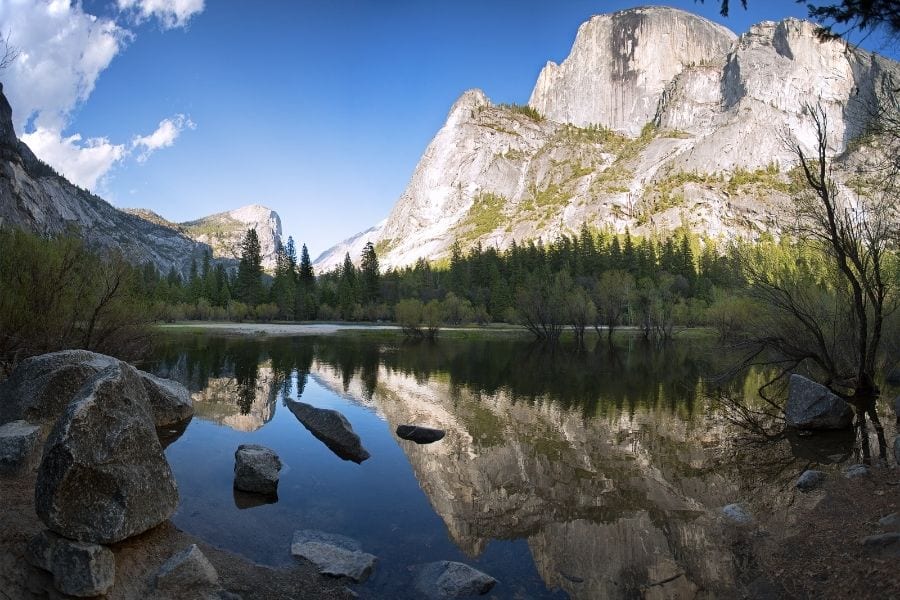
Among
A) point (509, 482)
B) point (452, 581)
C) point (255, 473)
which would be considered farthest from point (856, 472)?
point (255, 473)

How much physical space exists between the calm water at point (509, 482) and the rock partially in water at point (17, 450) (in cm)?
307

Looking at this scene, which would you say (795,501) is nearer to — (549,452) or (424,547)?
(549,452)

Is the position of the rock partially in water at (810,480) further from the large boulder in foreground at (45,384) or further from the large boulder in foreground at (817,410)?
the large boulder in foreground at (45,384)

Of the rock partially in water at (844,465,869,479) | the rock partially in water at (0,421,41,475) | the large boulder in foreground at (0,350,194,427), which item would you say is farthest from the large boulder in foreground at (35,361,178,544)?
the rock partially in water at (844,465,869,479)

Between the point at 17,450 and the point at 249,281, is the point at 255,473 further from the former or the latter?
the point at 249,281

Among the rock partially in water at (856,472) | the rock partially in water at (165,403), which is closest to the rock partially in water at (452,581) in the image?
the rock partially in water at (856,472)

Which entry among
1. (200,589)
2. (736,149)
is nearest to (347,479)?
(200,589)

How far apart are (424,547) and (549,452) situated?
22.9 ft

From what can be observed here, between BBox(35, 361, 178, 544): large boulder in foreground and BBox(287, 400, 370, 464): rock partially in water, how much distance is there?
22.7 feet

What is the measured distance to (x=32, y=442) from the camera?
9984mm

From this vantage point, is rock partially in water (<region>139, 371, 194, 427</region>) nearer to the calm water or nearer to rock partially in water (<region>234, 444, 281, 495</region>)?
the calm water

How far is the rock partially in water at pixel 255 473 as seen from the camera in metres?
11.4

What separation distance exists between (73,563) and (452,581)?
5.20 m

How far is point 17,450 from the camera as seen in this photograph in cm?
963
